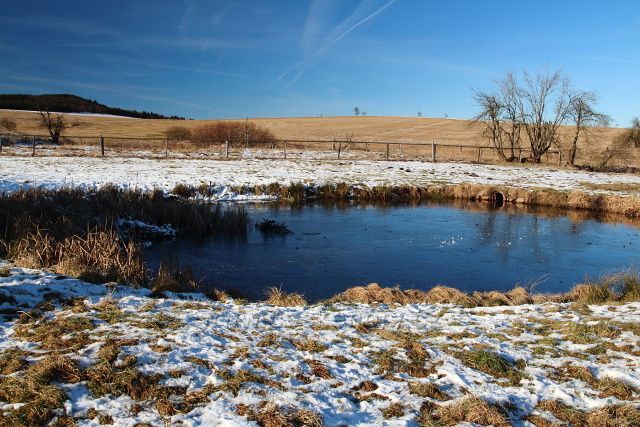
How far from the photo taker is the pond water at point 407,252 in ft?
36.8

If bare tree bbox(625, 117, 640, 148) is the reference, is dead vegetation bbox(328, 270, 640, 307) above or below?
below

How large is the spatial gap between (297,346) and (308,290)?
4359 millimetres

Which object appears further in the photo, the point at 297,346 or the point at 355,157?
the point at 355,157

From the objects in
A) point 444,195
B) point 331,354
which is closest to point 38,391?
point 331,354

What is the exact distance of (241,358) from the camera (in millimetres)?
5359


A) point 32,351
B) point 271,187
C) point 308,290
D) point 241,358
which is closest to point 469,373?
point 241,358

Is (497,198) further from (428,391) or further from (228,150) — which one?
(228,150)

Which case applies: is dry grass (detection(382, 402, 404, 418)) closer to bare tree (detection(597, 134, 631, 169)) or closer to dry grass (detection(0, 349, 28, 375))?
dry grass (detection(0, 349, 28, 375))

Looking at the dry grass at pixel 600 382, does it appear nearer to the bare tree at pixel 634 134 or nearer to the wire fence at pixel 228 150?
the wire fence at pixel 228 150

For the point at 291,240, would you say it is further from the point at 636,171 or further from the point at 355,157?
the point at 636,171

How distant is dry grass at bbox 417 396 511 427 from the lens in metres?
4.33

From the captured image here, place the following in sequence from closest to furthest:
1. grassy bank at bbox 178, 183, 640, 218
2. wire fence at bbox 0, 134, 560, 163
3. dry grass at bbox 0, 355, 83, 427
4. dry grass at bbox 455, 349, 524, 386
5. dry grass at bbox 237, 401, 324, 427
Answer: dry grass at bbox 0, 355, 83, 427
dry grass at bbox 237, 401, 324, 427
dry grass at bbox 455, 349, 524, 386
grassy bank at bbox 178, 183, 640, 218
wire fence at bbox 0, 134, 560, 163

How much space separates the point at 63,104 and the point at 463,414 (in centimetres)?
11306

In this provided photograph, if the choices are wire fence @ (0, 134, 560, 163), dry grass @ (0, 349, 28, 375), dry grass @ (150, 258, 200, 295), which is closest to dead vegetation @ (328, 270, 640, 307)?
dry grass @ (150, 258, 200, 295)
